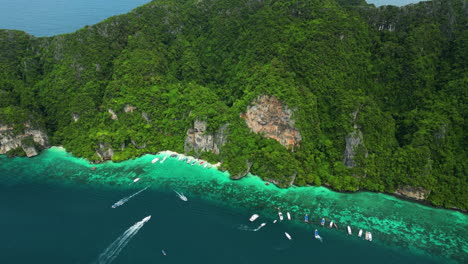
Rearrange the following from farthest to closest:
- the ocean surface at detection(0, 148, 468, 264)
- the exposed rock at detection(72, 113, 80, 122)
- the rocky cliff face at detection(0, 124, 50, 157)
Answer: the exposed rock at detection(72, 113, 80, 122) < the rocky cliff face at detection(0, 124, 50, 157) < the ocean surface at detection(0, 148, 468, 264)

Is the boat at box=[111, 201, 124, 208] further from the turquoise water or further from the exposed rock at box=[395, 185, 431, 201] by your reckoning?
the turquoise water

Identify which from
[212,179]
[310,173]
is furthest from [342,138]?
[212,179]

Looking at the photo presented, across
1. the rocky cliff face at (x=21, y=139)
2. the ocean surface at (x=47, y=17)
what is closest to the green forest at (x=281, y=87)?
the rocky cliff face at (x=21, y=139)

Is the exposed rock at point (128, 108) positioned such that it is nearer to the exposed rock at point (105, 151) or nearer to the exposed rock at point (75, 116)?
the exposed rock at point (105, 151)

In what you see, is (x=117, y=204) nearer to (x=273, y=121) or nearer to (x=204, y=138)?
(x=204, y=138)

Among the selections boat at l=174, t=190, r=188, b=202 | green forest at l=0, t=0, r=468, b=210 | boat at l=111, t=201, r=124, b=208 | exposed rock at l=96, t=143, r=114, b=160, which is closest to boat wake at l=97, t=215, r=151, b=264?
boat at l=111, t=201, r=124, b=208

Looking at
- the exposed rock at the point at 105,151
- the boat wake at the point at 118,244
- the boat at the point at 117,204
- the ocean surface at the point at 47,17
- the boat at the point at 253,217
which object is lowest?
the boat wake at the point at 118,244

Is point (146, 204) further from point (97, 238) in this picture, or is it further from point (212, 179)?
point (212, 179)
